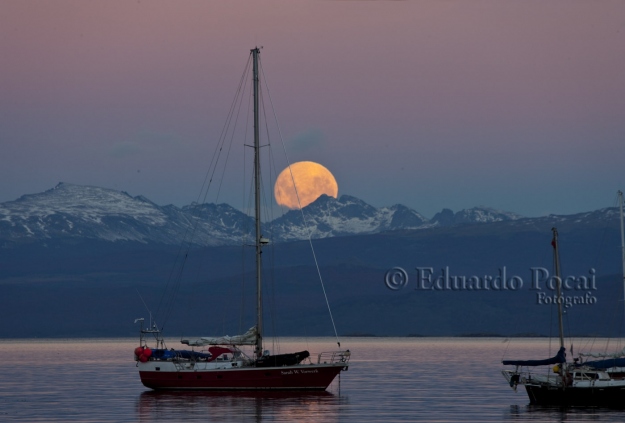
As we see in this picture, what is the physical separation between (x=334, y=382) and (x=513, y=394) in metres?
20.7

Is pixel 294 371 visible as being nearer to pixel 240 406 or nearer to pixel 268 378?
pixel 268 378

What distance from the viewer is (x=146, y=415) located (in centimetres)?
7581

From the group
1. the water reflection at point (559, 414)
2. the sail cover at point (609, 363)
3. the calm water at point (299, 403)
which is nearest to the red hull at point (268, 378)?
the calm water at point (299, 403)

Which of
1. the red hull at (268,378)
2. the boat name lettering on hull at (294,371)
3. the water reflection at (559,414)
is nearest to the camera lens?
the water reflection at (559,414)

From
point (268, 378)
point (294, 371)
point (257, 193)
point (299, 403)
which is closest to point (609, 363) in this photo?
point (299, 403)

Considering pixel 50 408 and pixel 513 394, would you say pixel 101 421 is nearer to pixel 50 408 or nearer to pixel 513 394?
pixel 50 408

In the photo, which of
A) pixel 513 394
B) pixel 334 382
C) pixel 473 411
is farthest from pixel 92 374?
pixel 473 411

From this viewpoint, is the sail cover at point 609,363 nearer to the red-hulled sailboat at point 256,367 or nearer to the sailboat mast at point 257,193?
the red-hulled sailboat at point 256,367

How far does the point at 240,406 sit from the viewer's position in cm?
8150

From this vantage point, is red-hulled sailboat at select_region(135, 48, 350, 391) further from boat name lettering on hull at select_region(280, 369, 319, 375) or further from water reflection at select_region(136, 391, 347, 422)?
water reflection at select_region(136, 391, 347, 422)

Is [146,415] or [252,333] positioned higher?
[252,333]

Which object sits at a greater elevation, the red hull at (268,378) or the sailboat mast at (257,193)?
the sailboat mast at (257,193)

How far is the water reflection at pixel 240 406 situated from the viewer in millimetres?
73750

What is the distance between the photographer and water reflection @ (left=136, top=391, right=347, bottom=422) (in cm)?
7375
